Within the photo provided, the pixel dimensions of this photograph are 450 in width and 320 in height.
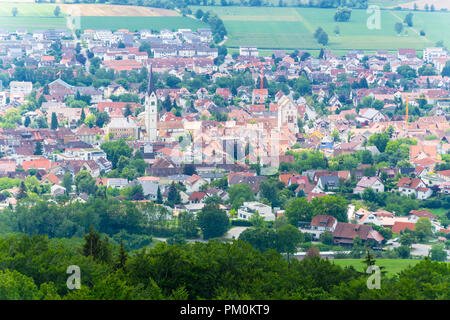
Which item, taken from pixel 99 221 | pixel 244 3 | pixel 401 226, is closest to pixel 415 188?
pixel 401 226

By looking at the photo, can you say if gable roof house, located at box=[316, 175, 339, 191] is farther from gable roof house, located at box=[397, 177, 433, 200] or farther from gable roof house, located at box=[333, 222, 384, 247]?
gable roof house, located at box=[333, 222, 384, 247]

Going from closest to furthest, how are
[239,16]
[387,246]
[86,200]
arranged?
[387,246], [86,200], [239,16]

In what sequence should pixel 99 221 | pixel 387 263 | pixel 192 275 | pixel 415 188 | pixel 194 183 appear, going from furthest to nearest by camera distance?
pixel 194 183
pixel 415 188
pixel 99 221
pixel 387 263
pixel 192 275

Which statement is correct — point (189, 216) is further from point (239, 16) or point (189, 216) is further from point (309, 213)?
point (239, 16)

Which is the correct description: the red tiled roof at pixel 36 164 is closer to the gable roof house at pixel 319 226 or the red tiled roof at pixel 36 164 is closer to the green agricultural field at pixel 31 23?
the gable roof house at pixel 319 226

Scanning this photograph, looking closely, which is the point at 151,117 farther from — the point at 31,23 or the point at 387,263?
the point at 31,23

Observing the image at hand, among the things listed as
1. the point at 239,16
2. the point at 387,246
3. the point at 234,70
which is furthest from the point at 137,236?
the point at 239,16

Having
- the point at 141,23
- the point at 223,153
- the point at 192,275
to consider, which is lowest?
the point at 223,153

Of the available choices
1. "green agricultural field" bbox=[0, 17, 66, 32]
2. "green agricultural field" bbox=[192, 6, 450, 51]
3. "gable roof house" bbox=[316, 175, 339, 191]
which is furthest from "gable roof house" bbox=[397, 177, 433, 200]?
"green agricultural field" bbox=[0, 17, 66, 32]
